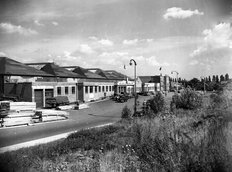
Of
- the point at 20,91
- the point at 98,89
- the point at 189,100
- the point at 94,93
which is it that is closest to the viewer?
the point at 189,100

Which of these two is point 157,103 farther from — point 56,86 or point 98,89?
point 98,89

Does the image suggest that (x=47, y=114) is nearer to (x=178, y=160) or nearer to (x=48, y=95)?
(x=48, y=95)

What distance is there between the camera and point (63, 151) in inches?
253

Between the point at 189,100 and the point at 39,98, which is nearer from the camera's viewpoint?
the point at 189,100

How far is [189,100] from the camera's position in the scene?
53.9 ft

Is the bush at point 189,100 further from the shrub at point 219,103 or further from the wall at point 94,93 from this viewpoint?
the wall at point 94,93

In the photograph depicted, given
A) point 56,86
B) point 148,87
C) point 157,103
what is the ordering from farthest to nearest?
point 148,87, point 56,86, point 157,103

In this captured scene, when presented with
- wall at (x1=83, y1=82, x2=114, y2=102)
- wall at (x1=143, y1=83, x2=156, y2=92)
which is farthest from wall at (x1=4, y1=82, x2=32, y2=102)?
wall at (x1=143, y1=83, x2=156, y2=92)

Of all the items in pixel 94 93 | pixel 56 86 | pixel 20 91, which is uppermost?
pixel 56 86

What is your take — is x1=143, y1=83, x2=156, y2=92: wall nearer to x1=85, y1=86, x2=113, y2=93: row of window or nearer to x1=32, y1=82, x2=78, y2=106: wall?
x1=85, y1=86, x2=113, y2=93: row of window

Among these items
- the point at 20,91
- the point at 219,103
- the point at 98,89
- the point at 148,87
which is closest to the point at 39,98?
the point at 20,91

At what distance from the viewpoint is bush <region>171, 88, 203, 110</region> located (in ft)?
52.7

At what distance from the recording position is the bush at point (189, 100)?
16064 mm

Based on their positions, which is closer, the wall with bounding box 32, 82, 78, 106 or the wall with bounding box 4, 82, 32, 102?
the wall with bounding box 4, 82, 32, 102
